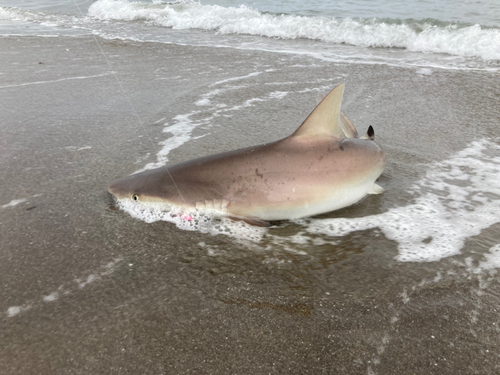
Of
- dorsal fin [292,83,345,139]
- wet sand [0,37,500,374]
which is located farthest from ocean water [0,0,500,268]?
dorsal fin [292,83,345,139]

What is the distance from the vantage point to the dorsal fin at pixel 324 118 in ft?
8.35

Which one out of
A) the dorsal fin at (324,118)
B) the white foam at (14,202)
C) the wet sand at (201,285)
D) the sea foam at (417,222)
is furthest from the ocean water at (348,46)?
the white foam at (14,202)

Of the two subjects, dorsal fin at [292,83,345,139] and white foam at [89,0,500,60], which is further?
white foam at [89,0,500,60]

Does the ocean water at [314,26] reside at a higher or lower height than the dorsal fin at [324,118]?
lower

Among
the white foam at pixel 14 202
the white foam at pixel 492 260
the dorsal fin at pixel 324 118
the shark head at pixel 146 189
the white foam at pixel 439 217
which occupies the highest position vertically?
the dorsal fin at pixel 324 118

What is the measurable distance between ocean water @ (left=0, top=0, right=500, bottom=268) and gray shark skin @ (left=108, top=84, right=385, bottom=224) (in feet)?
0.37

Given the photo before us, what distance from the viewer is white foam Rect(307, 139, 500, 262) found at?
2410 mm

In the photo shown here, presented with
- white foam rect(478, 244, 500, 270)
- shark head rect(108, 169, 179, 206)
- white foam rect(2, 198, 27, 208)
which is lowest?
white foam rect(478, 244, 500, 270)

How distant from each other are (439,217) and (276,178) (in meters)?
1.05

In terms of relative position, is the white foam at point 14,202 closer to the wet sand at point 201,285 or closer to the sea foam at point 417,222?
the wet sand at point 201,285

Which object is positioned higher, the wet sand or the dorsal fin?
the dorsal fin

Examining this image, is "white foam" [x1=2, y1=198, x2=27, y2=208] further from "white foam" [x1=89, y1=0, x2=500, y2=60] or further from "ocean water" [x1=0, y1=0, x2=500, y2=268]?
"white foam" [x1=89, y1=0, x2=500, y2=60]

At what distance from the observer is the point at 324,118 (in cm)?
258

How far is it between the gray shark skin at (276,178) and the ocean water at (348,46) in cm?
11
